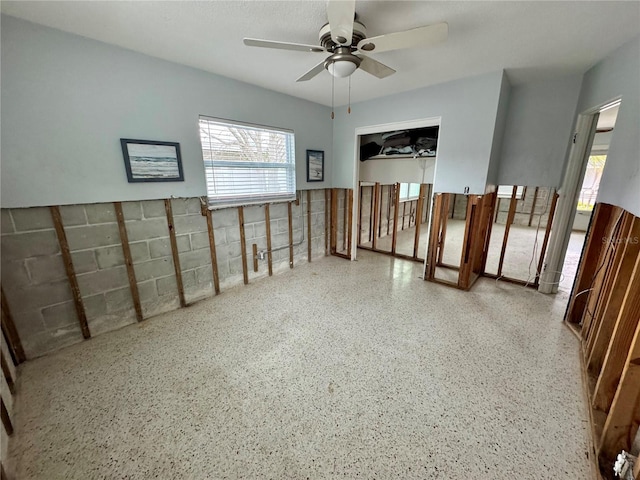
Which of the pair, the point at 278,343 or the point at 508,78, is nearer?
the point at 278,343

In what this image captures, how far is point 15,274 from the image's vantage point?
188cm

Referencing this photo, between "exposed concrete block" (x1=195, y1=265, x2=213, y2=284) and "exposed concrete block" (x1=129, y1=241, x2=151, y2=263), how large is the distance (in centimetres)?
54

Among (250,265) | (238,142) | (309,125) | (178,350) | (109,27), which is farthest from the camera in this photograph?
(309,125)

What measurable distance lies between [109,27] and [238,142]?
1.35 m

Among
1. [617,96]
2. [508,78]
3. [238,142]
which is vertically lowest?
[238,142]

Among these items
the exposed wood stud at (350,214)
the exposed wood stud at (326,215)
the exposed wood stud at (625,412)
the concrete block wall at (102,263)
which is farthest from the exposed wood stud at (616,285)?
the concrete block wall at (102,263)

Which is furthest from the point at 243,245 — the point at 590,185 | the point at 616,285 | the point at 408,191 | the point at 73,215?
the point at 590,185

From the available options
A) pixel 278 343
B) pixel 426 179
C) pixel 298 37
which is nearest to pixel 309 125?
pixel 298 37

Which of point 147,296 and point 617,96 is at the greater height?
point 617,96

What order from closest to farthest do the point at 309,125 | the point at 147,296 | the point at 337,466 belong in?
the point at 337,466
the point at 147,296
the point at 309,125

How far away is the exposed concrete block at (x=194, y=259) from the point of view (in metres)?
2.75

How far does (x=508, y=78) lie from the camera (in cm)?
271

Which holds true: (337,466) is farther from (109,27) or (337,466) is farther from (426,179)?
(426,179)

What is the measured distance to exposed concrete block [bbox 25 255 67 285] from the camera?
1.94 meters
